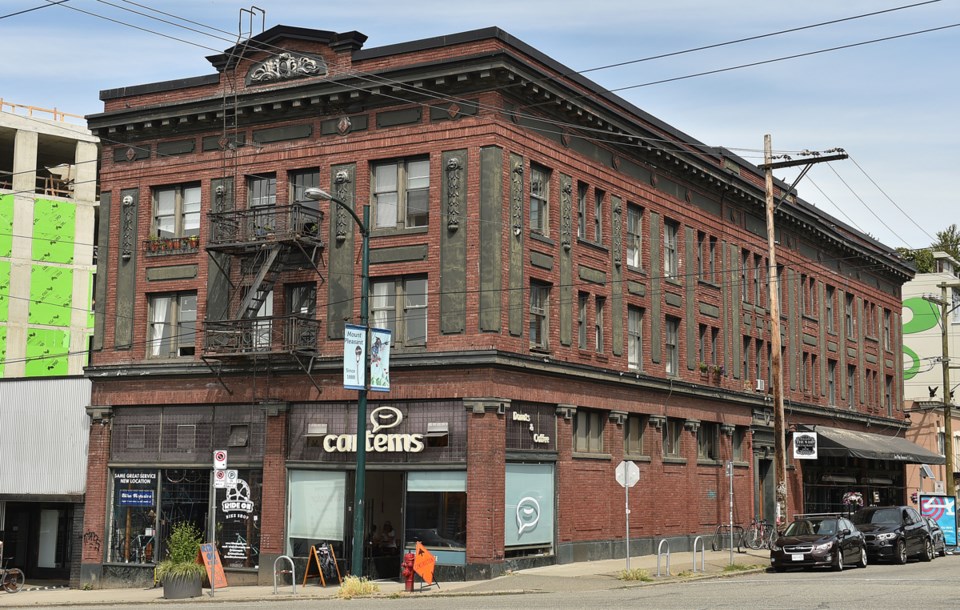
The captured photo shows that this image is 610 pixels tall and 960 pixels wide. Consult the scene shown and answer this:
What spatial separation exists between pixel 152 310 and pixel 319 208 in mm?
6493

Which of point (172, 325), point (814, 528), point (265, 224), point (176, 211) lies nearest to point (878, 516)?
point (814, 528)

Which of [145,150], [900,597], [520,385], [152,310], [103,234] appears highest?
[145,150]

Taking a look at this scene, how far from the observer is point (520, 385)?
30.9 m

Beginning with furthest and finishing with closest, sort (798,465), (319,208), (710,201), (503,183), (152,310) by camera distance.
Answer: (798,465) → (710,201) → (152,310) → (319,208) → (503,183)

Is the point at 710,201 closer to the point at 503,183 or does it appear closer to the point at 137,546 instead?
the point at 503,183

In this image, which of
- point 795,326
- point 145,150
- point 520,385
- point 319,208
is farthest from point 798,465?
point 145,150

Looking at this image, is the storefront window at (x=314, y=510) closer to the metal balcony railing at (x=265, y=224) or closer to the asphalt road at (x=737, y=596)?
the asphalt road at (x=737, y=596)

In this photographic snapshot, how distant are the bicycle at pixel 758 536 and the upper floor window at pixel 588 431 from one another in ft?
30.8

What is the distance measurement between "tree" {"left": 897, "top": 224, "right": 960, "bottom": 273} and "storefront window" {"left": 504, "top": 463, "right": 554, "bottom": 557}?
6778 cm

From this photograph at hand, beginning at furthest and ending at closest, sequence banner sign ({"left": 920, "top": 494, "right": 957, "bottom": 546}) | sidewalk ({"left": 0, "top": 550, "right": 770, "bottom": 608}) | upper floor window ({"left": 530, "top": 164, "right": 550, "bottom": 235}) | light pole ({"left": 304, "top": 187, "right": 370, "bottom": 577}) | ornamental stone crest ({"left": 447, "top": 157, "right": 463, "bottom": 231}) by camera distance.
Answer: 1. banner sign ({"left": 920, "top": 494, "right": 957, "bottom": 546})
2. upper floor window ({"left": 530, "top": 164, "right": 550, "bottom": 235})
3. ornamental stone crest ({"left": 447, "top": 157, "right": 463, "bottom": 231})
4. sidewalk ({"left": 0, "top": 550, "right": 770, "bottom": 608})
5. light pole ({"left": 304, "top": 187, "right": 370, "bottom": 577})

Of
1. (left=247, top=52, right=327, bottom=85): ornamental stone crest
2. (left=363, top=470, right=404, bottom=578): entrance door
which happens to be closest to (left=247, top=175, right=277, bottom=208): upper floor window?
(left=247, top=52, right=327, bottom=85): ornamental stone crest

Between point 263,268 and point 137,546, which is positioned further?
point 137,546

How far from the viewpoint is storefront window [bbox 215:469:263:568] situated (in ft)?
107

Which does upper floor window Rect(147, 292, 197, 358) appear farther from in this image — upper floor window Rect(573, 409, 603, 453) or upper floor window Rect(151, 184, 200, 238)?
upper floor window Rect(573, 409, 603, 453)
